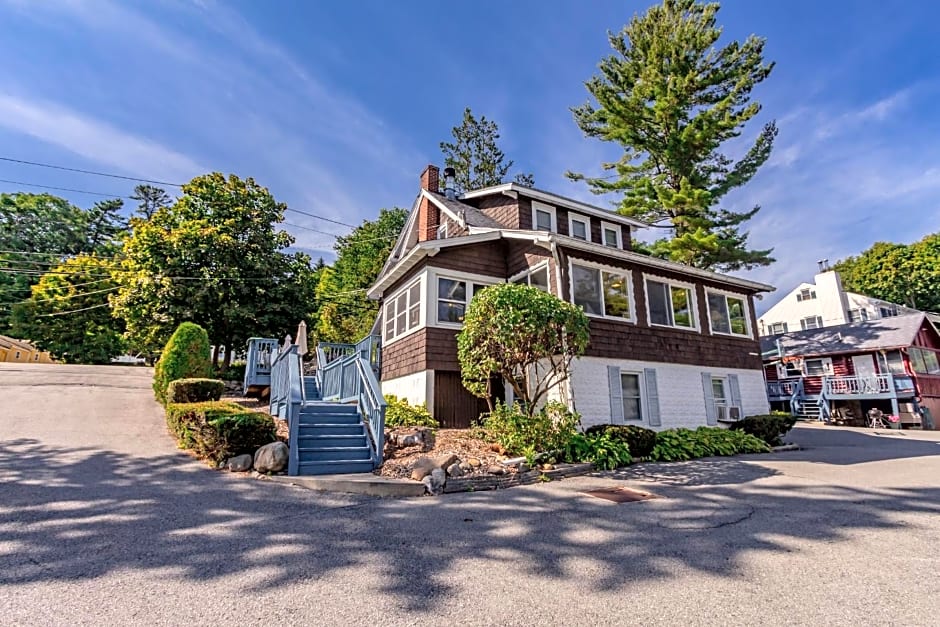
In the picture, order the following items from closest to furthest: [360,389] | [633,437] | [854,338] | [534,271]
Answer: [360,389], [633,437], [534,271], [854,338]

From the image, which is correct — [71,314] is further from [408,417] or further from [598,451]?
[598,451]

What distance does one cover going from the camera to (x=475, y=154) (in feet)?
96.9

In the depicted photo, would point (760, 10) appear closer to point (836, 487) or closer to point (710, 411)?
point (710, 411)

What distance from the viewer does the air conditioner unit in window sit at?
13.6 metres

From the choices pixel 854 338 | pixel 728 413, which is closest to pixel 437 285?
pixel 728 413

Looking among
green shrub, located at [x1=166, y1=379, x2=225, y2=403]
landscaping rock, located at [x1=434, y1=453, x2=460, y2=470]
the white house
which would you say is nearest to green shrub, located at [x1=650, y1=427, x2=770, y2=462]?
landscaping rock, located at [x1=434, y1=453, x2=460, y2=470]

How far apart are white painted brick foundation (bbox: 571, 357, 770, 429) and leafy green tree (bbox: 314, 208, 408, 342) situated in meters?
16.7

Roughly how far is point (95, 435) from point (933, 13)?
2071cm

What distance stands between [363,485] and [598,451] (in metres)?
4.58

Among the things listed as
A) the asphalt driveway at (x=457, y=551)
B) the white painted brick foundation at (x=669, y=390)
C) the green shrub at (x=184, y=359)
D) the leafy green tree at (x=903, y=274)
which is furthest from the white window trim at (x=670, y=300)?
the leafy green tree at (x=903, y=274)

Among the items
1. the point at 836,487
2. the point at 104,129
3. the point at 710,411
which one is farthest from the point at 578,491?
the point at 104,129

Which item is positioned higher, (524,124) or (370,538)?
(524,124)

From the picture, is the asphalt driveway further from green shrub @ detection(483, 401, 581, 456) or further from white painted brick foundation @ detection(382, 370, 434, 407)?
white painted brick foundation @ detection(382, 370, 434, 407)

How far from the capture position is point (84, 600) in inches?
119
